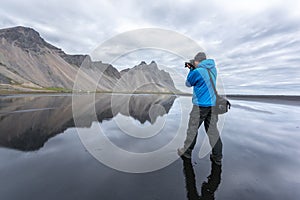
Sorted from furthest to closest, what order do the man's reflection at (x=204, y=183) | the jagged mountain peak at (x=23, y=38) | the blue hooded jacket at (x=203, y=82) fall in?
the jagged mountain peak at (x=23, y=38)
the blue hooded jacket at (x=203, y=82)
the man's reflection at (x=204, y=183)

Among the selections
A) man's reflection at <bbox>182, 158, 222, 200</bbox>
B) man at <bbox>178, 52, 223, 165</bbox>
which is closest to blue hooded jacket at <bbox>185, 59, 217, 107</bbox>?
man at <bbox>178, 52, 223, 165</bbox>

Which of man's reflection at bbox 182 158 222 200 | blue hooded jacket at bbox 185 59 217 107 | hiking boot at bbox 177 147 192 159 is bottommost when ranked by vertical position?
man's reflection at bbox 182 158 222 200

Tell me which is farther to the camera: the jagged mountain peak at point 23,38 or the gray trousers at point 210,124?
the jagged mountain peak at point 23,38

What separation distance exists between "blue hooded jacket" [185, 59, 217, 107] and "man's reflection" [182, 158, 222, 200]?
59.8 inches

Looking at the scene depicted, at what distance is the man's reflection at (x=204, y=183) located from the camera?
9.89ft

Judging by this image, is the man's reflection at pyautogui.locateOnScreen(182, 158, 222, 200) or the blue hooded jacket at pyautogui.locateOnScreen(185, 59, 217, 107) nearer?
the man's reflection at pyautogui.locateOnScreen(182, 158, 222, 200)

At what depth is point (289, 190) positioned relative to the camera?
3.35 metres

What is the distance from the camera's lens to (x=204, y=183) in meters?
3.44

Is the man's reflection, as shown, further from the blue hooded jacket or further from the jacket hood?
the jacket hood

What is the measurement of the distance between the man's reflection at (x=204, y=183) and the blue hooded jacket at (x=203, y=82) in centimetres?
152

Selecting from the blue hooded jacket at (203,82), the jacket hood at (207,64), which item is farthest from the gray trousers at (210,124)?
the jacket hood at (207,64)

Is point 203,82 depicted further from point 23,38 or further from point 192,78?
point 23,38

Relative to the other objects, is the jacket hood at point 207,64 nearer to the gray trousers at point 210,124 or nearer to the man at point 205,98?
the man at point 205,98

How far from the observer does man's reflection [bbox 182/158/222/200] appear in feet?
9.89
